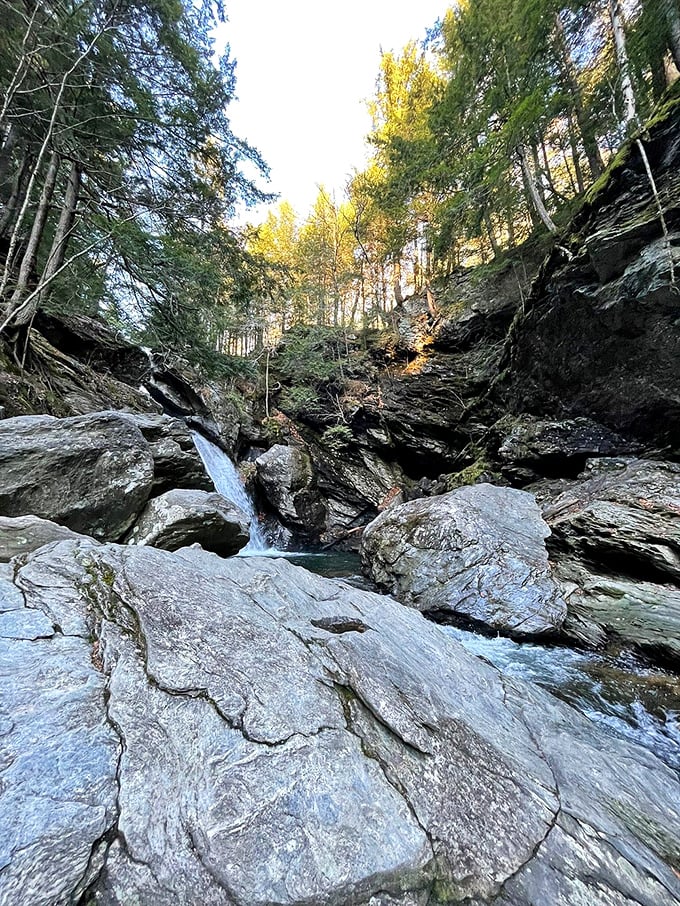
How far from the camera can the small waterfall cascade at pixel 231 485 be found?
13.1 meters

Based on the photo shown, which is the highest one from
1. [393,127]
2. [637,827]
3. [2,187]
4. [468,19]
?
[393,127]

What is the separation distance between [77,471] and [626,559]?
8.64 meters

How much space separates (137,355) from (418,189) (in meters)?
13.8

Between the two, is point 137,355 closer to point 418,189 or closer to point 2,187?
point 2,187

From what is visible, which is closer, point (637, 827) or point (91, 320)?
point (637, 827)

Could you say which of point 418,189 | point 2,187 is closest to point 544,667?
point 2,187

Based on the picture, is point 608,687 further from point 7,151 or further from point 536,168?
point 7,151

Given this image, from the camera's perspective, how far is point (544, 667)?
4.58m

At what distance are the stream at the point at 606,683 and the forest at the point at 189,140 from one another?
9032mm

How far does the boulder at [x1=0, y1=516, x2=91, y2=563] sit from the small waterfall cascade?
8794mm

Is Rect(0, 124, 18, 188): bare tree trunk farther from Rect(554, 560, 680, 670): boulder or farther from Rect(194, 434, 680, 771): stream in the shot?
Rect(554, 560, 680, 670): boulder

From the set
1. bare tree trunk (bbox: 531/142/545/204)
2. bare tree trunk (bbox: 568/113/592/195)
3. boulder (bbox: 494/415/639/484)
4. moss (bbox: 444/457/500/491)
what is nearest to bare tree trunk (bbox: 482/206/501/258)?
bare tree trunk (bbox: 531/142/545/204)

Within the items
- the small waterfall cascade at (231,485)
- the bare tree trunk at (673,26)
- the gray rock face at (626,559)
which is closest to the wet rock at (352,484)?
the small waterfall cascade at (231,485)

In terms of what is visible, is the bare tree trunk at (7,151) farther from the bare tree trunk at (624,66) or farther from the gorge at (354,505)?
the bare tree trunk at (624,66)
